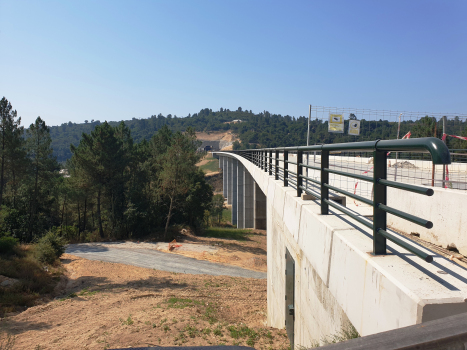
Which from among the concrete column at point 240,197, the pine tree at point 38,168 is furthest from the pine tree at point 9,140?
the concrete column at point 240,197

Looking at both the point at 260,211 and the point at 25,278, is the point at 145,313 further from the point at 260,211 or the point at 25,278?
the point at 260,211

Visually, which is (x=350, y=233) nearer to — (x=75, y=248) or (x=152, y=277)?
(x=152, y=277)

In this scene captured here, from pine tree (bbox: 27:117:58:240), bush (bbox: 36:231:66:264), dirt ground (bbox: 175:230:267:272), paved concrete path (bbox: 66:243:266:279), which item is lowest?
dirt ground (bbox: 175:230:267:272)

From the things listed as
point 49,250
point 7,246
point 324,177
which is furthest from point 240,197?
point 324,177

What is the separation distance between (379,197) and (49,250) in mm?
22481

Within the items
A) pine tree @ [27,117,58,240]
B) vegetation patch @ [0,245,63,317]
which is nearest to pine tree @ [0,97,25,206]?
pine tree @ [27,117,58,240]

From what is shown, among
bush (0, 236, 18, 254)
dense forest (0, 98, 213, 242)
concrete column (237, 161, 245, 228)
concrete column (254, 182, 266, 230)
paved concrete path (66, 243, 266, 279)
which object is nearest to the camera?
bush (0, 236, 18, 254)

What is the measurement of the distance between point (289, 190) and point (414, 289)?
4411 mm

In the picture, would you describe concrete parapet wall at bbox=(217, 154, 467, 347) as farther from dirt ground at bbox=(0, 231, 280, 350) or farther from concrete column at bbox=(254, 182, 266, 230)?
concrete column at bbox=(254, 182, 266, 230)

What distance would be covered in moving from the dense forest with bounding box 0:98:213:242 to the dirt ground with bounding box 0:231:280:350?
1378cm

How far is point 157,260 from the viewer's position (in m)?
22.4

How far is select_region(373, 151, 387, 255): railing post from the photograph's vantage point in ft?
7.90

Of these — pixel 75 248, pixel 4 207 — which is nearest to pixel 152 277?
pixel 75 248

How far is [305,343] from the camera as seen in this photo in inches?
185
